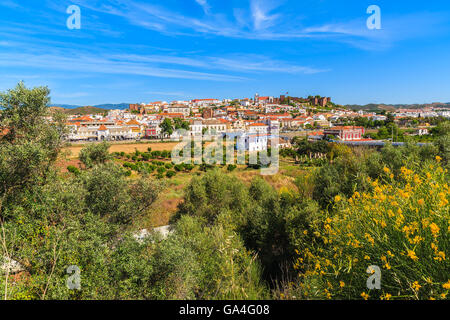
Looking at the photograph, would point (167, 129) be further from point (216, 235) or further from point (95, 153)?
point (216, 235)

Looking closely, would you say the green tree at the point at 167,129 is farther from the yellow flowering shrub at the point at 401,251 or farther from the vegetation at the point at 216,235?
the yellow flowering shrub at the point at 401,251

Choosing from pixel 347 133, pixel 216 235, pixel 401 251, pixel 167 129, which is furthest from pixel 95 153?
pixel 347 133

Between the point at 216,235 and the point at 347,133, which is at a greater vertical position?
the point at 347,133

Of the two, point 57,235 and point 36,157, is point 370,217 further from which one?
point 36,157

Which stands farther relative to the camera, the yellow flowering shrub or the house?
the house

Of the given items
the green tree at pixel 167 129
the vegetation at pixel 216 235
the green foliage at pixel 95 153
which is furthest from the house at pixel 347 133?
the green foliage at pixel 95 153

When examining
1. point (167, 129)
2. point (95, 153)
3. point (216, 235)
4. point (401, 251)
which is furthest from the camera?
point (167, 129)

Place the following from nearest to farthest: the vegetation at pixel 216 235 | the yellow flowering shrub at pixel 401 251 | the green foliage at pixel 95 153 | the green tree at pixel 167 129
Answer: the yellow flowering shrub at pixel 401 251, the vegetation at pixel 216 235, the green foliage at pixel 95 153, the green tree at pixel 167 129

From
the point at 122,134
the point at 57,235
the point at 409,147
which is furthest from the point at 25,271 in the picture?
the point at 122,134

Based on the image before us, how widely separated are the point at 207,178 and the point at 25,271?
10.8 metres

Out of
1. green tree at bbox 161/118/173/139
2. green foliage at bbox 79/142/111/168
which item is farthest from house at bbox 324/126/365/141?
green foliage at bbox 79/142/111/168

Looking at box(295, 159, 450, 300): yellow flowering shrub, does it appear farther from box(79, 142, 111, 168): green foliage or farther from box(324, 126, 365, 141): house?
box(324, 126, 365, 141): house

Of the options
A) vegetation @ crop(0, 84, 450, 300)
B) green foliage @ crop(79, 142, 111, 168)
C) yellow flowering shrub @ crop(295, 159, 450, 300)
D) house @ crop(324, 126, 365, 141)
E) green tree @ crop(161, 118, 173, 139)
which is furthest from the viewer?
green tree @ crop(161, 118, 173, 139)

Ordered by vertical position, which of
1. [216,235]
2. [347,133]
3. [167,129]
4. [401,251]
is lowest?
[216,235]
